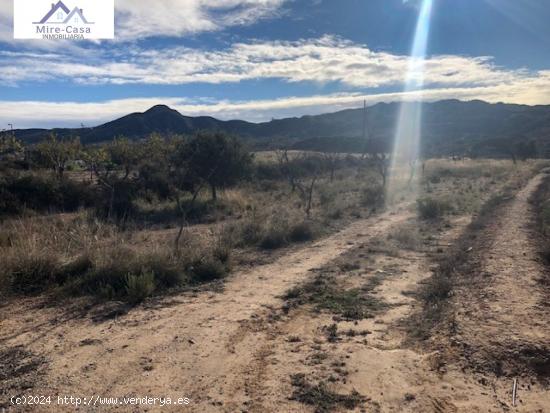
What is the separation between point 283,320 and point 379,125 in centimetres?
15672

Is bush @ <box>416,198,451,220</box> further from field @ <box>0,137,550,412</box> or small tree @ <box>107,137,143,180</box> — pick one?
small tree @ <box>107,137,143,180</box>

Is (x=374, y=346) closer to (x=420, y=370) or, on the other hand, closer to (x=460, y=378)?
(x=420, y=370)

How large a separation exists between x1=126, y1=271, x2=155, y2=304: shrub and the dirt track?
371mm

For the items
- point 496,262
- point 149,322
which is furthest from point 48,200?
point 496,262

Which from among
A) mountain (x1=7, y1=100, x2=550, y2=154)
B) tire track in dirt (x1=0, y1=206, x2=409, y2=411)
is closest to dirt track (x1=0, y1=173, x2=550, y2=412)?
tire track in dirt (x1=0, y1=206, x2=409, y2=411)

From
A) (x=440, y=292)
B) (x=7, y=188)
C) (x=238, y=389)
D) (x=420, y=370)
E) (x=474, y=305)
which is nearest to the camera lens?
(x=238, y=389)

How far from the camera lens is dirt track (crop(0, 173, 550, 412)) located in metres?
4.75

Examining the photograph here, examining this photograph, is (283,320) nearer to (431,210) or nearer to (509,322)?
(509,322)

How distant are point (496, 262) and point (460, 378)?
588cm

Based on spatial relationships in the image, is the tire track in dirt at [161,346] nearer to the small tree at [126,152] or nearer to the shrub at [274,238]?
the shrub at [274,238]

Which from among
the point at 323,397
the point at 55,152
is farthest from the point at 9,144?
the point at 323,397

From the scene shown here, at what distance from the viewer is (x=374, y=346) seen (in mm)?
5988

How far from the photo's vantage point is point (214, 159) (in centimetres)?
2869

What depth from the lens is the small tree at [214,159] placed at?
93.9 ft
